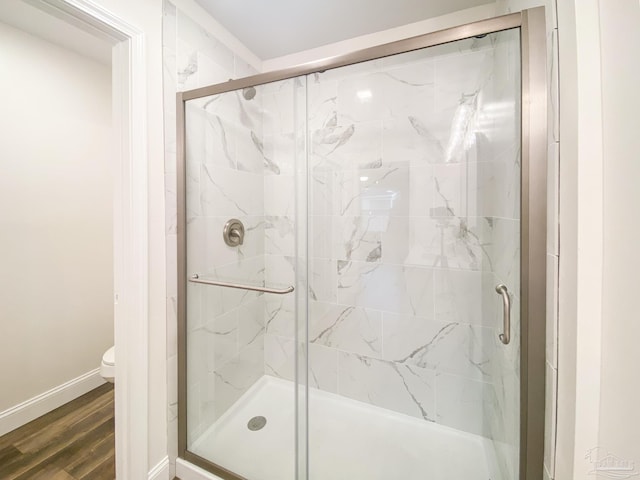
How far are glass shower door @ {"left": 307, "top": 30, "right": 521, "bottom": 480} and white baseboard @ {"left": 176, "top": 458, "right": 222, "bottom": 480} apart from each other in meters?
0.48

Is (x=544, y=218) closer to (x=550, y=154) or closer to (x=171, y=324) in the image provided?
(x=550, y=154)

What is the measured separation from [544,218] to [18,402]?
274 cm

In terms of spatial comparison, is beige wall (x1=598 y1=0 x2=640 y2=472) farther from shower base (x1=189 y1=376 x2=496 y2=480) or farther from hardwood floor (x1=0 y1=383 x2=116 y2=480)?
A: hardwood floor (x1=0 y1=383 x2=116 y2=480)

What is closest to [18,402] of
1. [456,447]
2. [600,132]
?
[456,447]

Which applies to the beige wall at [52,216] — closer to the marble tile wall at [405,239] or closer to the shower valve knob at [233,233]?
the shower valve knob at [233,233]

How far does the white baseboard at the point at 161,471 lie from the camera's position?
1.13 m

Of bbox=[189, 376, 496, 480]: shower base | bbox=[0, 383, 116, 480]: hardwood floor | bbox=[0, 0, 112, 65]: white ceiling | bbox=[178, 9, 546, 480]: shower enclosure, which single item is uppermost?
bbox=[0, 0, 112, 65]: white ceiling

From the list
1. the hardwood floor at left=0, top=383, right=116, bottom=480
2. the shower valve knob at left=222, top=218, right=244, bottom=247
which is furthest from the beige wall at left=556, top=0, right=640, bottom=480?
the hardwood floor at left=0, top=383, right=116, bottom=480

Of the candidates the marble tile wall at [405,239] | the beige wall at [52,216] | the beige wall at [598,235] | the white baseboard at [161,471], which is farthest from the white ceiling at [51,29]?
the white baseboard at [161,471]

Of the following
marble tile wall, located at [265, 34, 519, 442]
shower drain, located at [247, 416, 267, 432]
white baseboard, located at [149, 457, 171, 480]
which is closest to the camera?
white baseboard, located at [149, 457, 171, 480]

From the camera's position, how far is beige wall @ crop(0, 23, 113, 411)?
1461mm

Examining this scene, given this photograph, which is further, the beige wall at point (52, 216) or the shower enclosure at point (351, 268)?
the beige wall at point (52, 216)

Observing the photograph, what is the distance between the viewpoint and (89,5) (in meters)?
0.90

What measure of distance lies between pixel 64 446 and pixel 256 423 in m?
1.03
